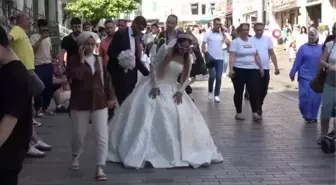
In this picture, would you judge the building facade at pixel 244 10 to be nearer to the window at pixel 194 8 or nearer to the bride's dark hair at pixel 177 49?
the window at pixel 194 8

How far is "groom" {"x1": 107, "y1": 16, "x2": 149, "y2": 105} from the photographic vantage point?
384 inches

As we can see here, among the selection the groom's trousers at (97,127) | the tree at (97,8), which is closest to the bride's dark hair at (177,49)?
the groom's trousers at (97,127)

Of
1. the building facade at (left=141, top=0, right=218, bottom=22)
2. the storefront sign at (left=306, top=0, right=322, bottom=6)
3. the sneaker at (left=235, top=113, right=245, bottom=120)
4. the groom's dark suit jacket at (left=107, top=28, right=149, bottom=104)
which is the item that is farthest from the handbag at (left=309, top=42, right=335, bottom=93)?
the building facade at (left=141, top=0, right=218, bottom=22)

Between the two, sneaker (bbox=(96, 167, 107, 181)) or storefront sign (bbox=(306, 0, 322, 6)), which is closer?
sneaker (bbox=(96, 167, 107, 181))

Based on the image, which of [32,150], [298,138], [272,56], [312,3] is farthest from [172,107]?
[312,3]

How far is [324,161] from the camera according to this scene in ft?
26.5

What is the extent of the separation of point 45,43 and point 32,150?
3396 mm

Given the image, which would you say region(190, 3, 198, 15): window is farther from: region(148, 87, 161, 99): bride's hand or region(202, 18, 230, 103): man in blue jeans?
region(148, 87, 161, 99): bride's hand

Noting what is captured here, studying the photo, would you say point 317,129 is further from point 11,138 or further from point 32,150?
point 11,138

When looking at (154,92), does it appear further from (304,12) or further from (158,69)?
(304,12)

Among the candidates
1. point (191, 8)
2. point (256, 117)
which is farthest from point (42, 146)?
point (191, 8)

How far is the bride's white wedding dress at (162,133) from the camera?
776 cm

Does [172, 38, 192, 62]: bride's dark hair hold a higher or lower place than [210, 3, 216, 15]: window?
lower

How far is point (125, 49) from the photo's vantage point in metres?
9.80
